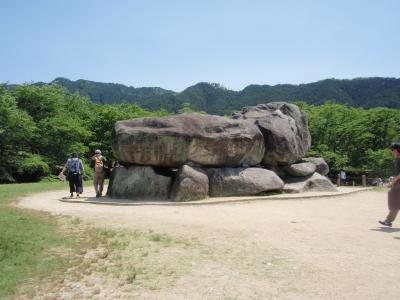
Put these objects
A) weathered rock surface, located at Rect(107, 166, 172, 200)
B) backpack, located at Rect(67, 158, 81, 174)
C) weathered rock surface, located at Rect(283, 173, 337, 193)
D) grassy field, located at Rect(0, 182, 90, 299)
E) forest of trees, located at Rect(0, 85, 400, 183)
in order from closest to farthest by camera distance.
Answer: grassy field, located at Rect(0, 182, 90, 299) → weathered rock surface, located at Rect(107, 166, 172, 200) → backpack, located at Rect(67, 158, 81, 174) → weathered rock surface, located at Rect(283, 173, 337, 193) → forest of trees, located at Rect(0, 85, 400, 183)

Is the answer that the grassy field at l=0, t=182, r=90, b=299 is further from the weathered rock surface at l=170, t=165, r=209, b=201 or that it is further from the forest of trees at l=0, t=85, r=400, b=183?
the forest of trees at l=0, t=85, r=400, b=183

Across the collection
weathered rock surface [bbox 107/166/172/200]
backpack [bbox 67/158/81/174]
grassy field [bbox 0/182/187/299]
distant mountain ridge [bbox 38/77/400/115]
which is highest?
distant mountain ridge [bbox 38/77/400/115]

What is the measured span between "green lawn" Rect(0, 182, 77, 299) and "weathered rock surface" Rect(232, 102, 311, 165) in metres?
10.6

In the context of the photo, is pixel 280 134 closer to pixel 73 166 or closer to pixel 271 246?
pixel 73 166

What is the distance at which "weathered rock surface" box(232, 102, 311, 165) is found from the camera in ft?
59.9

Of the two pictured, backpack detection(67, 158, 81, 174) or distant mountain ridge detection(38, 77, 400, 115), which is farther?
distant mountain ridge detection(38, 77, 400, 115)

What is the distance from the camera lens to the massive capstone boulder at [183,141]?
15359 mm

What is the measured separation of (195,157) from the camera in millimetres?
16016

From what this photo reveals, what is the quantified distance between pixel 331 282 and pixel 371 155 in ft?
134

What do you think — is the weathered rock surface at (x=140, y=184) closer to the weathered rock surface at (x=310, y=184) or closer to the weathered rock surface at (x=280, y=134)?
A: the weathered rock surface at (x=280, y=134)

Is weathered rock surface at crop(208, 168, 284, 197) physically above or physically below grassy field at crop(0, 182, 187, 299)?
above

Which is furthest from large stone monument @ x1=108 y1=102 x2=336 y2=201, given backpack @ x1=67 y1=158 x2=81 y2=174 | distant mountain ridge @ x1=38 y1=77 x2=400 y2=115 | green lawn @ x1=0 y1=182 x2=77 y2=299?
distant mountain ridge @ x1=38 y1=77 x2=400 y2=115

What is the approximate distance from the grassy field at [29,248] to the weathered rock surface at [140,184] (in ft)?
14.9

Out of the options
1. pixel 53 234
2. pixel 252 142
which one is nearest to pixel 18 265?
pixel 53 234
